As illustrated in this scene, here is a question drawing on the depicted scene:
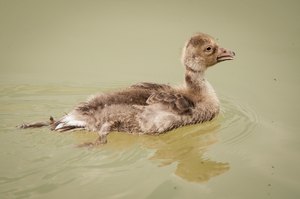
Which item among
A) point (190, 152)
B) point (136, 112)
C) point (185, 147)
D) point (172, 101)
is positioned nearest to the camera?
point (190, 152)

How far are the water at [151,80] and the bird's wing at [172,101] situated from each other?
0.22 metres

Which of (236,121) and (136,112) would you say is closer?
(136,112)

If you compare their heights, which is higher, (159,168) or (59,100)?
(59,100)

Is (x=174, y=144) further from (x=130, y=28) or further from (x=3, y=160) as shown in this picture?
(x=130, y=28)

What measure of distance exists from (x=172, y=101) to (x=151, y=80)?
1.40 meters

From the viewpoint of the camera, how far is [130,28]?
27.4 ft

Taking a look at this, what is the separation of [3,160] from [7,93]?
1662 mm

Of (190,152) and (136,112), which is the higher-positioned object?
(136,112)

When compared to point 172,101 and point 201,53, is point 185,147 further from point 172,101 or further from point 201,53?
point 201,53

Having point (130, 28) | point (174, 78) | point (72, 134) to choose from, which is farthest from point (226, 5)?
point (72, 134)

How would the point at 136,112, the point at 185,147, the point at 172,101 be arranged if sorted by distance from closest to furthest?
the point at 185,147 < the point at 136,112 < the point at 172,101

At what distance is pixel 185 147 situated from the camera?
5297 mm

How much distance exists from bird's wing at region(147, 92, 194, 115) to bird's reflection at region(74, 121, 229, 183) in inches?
8.4

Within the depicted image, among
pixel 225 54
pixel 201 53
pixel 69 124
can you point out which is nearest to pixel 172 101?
pixel 201 53
